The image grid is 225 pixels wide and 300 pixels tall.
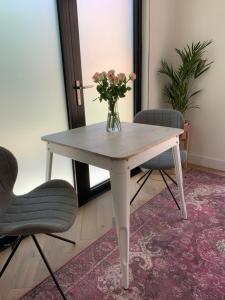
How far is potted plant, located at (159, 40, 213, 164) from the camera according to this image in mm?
2869

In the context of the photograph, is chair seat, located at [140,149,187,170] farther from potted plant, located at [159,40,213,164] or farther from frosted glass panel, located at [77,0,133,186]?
potted plant, located at [159,40,213,164]

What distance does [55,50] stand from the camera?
1994 mm

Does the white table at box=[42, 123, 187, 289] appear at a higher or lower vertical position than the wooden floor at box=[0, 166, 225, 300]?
higher

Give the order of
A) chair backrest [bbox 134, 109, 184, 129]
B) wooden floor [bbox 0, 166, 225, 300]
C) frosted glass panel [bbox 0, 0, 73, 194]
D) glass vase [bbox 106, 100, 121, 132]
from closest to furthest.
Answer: wooden floor [bbox 0, 166, 225, 300] → frosted glass panel [bbox 0, 0, 73, 194] → glass vase [bbox 106, 100, 121, 132] → chair backrest [bbox 134, 109, 184, 129]

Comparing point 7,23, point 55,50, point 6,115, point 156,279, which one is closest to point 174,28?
point 55,50

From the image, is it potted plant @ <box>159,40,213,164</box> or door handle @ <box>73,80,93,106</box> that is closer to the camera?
door handle @ <box>73,80,93,106</box>

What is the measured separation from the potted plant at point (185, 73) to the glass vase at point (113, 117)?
135cm

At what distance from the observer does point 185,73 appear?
2893 millimetres

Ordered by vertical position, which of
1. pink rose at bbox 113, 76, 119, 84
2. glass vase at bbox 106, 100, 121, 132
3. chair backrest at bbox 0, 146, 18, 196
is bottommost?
chair backrest at bbox 0, 146, 18, 196

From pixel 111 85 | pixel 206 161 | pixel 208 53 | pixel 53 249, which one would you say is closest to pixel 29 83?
pixel 111 85

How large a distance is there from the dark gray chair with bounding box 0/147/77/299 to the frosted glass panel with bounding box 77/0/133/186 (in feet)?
3.32

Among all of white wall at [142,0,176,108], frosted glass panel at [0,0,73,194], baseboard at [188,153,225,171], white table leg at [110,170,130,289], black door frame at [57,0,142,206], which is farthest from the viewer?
baseboard at [188,153,225,171]

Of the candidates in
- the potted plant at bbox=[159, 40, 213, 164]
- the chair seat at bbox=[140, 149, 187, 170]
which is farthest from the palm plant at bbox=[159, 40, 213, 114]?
the chair seat at bbox=[140, 149, 187, 170]

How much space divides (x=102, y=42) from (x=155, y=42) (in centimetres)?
79
